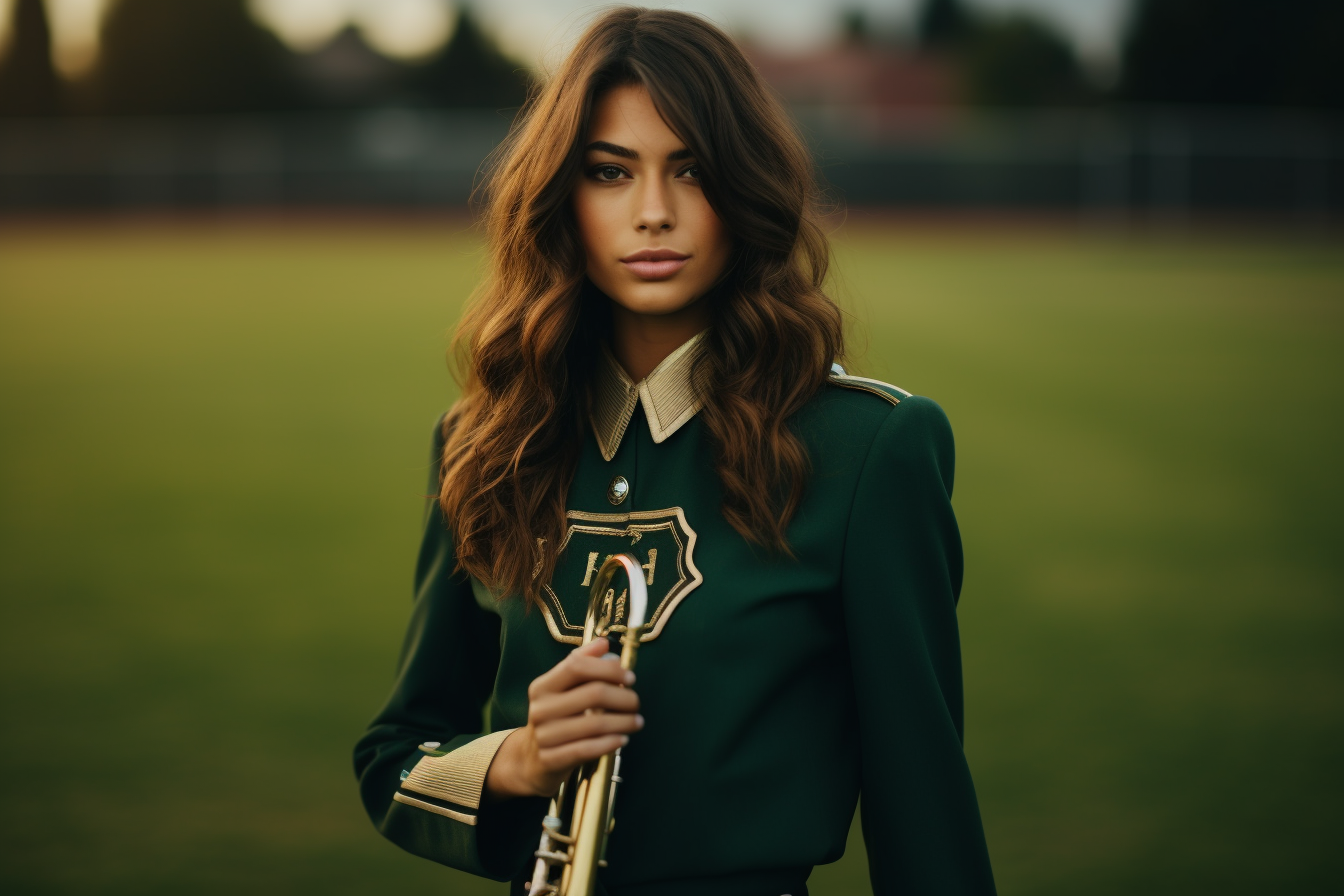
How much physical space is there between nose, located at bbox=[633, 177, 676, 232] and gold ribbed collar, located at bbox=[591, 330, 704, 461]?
0.68 ft

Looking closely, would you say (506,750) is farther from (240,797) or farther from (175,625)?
(175,625)

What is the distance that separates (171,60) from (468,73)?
39.9 feet

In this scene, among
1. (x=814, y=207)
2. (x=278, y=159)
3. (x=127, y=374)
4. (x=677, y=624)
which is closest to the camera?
(x=677, y=624)

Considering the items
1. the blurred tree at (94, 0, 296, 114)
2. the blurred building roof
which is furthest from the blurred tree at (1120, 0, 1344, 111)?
the blurred tree at (94, 0, 296, 114)

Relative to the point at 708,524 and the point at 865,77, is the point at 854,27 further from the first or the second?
the point at 708,524

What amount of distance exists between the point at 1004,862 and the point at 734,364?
3.27 metres

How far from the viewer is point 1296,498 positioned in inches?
389

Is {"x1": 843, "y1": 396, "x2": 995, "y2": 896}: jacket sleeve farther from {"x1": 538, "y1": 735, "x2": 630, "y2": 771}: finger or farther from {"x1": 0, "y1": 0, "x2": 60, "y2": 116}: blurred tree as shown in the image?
{"x1": 0, "y1": 0, "x2": 60, "y2": 116}: blurred tree

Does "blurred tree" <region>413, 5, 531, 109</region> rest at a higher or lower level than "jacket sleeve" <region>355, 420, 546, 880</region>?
higher

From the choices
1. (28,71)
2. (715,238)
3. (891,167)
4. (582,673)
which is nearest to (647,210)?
(715,238)

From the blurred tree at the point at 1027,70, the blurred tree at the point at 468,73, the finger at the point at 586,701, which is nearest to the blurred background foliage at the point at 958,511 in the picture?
the finger at the point at 586,701

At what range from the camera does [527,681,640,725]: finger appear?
166 cm

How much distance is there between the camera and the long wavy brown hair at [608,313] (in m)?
1.90

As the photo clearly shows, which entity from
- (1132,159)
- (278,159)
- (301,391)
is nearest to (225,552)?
(301,391)
